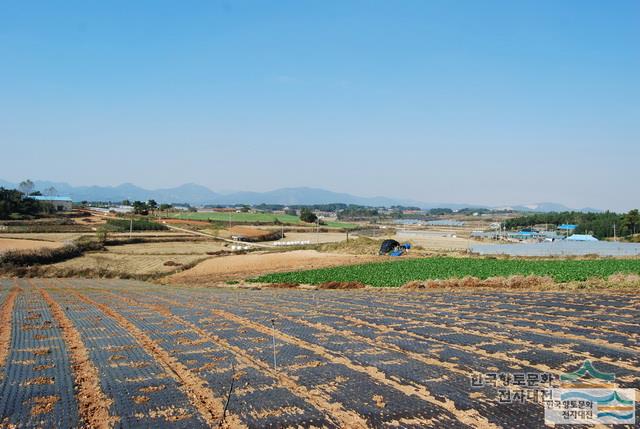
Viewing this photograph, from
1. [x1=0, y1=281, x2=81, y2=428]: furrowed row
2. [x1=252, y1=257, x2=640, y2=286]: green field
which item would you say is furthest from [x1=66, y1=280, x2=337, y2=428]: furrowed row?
[x1=252, y1=257, x2=640, y2=286]: green field

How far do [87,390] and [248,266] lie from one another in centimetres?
2831

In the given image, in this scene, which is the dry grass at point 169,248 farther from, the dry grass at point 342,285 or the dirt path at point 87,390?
the dirt path at point 87,390

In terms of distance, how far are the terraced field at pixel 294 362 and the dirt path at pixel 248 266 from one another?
1780cm

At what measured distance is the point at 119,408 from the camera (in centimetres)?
493

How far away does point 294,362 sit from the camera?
6.68 meters

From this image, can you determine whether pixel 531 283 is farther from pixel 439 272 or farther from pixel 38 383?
pixel 38 383

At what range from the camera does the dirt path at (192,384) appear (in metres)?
4.78

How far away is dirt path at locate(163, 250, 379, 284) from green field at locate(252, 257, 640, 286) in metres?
3.60

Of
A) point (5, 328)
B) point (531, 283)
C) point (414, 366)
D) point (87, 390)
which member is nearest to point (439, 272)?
point (531, 283)

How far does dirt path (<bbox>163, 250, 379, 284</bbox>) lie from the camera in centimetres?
2950

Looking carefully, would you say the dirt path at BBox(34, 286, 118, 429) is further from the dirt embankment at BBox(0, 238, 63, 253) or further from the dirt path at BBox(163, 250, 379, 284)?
the dirt embankment at BBox(0, 238, 63, 253)

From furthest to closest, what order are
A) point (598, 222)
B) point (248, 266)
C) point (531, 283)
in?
point (598, 222), point (248, 266), point (531, 283)

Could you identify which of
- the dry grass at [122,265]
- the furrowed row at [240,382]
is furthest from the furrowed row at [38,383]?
the dry grass at [122,265]

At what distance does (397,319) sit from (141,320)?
17.8ft
